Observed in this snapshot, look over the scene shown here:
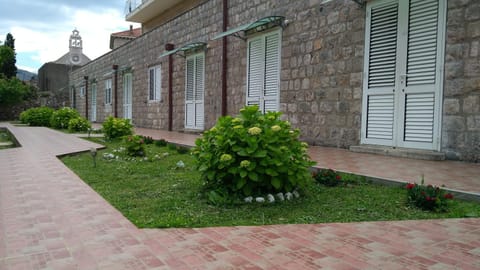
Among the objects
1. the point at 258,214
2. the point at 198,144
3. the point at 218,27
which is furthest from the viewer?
the point at 218,27

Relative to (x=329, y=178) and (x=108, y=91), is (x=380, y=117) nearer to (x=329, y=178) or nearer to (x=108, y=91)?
(x=329, y=178)

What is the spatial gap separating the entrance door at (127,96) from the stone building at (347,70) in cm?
546

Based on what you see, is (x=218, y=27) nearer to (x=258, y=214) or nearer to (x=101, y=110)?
(x=258, y=214)

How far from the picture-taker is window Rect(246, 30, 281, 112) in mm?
8828

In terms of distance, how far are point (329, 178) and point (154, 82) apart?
39.0 ft

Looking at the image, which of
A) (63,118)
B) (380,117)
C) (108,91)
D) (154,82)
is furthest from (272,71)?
(108,91)

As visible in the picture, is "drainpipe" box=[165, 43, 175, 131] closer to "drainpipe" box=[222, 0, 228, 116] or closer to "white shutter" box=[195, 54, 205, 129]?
"white shutter" box=[195, 54, 205, 129]

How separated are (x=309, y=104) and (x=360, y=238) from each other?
5321 mm

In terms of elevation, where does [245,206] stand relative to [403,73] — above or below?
below

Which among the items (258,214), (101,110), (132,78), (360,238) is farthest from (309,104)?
(101,110)

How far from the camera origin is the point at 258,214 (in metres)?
3.41

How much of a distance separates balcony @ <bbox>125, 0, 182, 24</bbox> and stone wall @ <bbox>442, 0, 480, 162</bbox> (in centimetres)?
1756

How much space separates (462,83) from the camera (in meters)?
5.35

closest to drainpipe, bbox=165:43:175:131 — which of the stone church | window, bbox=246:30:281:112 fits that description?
window, bbox=246:30:281:112
